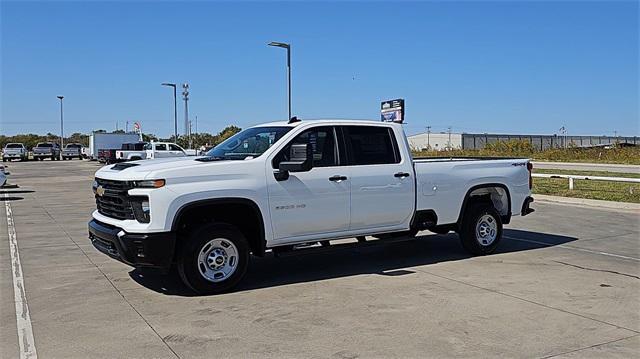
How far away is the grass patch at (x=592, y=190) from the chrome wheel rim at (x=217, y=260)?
45.1 feet

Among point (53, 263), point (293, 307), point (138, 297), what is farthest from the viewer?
point (53, 263)

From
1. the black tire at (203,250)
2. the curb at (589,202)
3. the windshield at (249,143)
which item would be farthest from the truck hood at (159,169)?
the curb at (589,202)

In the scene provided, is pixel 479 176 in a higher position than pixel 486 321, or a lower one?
higher

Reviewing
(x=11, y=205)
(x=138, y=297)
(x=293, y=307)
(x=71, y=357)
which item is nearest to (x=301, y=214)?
(x=293, y=307)

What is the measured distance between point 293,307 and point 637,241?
7376 mm

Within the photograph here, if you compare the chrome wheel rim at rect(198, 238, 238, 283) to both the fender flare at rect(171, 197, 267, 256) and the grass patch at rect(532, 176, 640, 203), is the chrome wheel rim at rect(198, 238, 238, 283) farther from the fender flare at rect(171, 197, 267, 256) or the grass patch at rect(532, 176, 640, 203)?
the grass patch at rect(532, 176, 640, 203)

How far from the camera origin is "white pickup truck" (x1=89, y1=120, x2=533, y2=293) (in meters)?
6.69

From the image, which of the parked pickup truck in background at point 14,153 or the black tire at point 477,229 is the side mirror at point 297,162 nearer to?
the black tire at point 477,229

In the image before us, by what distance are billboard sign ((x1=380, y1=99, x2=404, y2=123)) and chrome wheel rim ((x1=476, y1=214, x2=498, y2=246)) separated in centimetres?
2013

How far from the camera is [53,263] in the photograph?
8.95 m

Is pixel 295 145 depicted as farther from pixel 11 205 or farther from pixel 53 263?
pixel 11 205

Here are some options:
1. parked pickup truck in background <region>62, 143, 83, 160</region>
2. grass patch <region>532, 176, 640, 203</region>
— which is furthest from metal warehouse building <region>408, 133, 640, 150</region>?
grass patch <region>532, 176, 640, 203</region>

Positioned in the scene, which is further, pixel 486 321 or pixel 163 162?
pixel 163 162

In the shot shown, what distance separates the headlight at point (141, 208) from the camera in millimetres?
6629
